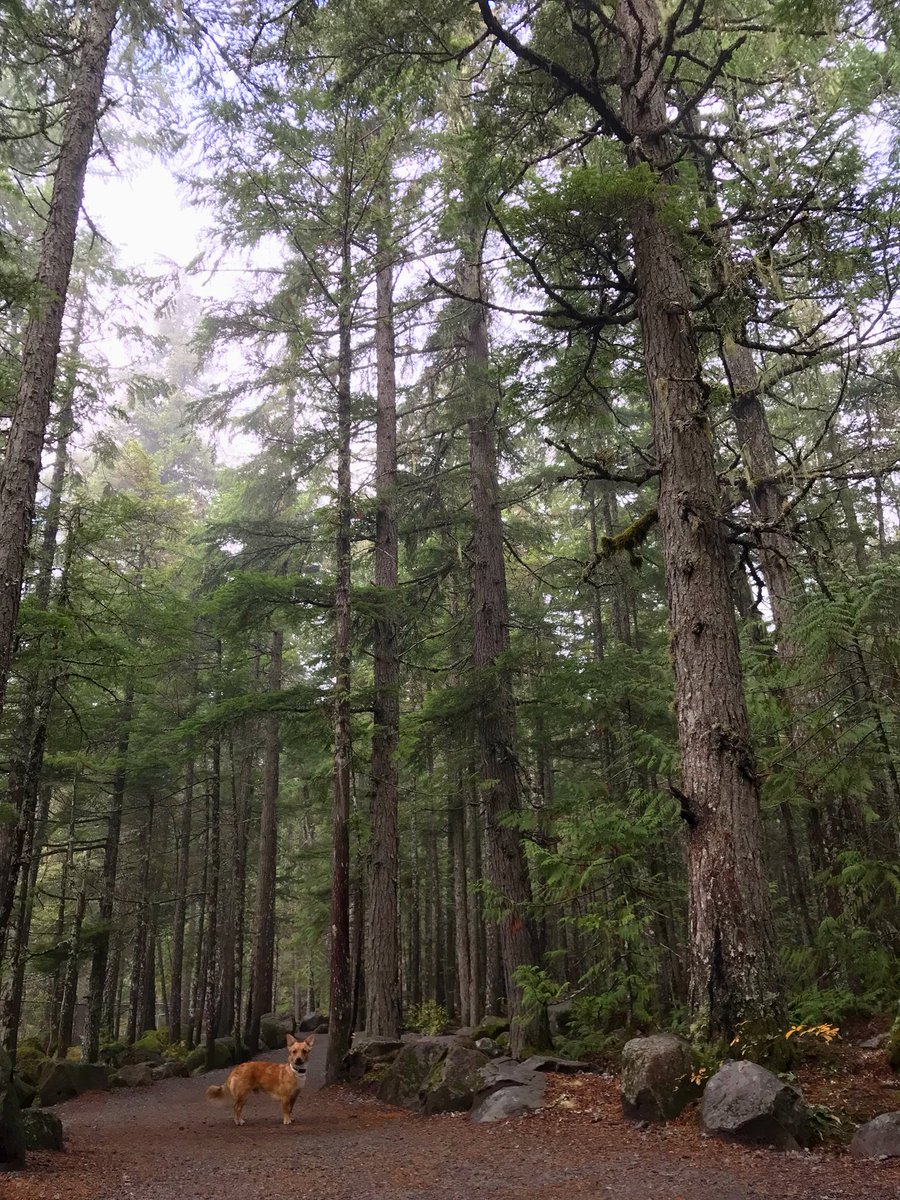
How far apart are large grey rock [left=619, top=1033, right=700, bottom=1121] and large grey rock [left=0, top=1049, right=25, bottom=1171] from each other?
5.01 metres

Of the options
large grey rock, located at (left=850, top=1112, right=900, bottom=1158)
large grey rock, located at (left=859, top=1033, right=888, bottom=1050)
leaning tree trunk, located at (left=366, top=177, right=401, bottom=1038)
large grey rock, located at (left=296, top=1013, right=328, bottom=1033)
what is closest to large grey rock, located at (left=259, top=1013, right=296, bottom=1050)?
large grey rock, located at (left=296, top=1013, right=328, bottom=1033)

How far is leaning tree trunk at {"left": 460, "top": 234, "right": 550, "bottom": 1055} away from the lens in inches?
454

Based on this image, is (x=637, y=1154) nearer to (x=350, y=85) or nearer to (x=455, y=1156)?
(x=455, y=1156)

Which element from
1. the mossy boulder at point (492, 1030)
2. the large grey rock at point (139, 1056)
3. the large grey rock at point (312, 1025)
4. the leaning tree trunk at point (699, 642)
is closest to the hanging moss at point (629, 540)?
the leaning tree trunk at point (699, 642)

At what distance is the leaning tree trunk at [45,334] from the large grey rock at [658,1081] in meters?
7.10

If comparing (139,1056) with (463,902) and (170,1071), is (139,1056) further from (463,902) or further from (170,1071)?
(463,902)

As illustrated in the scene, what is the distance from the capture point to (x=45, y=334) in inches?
369

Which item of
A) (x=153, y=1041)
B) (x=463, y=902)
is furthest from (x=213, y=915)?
(x=153, y=1041)

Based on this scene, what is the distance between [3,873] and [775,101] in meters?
16.4

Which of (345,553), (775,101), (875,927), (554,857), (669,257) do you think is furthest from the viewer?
(345,553)

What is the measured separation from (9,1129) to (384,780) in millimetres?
7970

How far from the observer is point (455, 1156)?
19.6 ft

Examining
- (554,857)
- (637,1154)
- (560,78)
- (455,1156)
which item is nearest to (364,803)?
(554,857)

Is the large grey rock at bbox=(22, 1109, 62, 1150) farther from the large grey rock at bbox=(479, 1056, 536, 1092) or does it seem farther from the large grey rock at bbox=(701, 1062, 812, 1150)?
the large grey rock at bbox=(701, 1062, 812, 1150)
